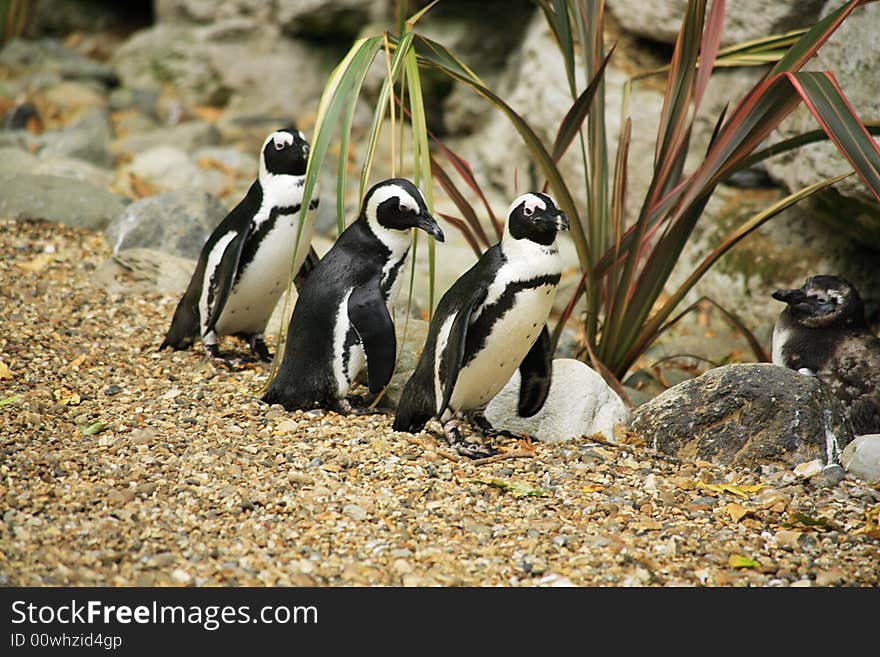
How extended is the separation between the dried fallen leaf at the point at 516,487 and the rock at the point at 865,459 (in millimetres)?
1041

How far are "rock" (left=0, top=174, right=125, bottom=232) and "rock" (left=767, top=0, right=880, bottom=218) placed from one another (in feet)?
11.6

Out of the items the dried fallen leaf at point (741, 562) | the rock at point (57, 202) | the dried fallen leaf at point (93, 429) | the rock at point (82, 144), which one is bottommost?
the dried fallen leaf at point (741, 562)

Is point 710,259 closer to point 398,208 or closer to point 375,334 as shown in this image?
point 398,208

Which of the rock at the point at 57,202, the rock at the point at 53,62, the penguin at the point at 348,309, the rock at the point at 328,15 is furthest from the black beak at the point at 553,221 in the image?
the rock at the point at 53,62

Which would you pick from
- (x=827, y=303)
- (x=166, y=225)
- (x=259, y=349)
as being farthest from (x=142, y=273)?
(x=827, y=303)

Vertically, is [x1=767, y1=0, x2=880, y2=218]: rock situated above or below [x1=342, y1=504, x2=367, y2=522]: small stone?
above

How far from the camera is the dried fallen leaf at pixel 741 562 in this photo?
9.21 feet

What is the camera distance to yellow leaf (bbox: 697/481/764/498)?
3.25 m

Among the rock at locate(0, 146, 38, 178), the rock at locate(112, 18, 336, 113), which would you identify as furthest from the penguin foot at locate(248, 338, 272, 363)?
the rock at locate(112, 18, 336, 113)

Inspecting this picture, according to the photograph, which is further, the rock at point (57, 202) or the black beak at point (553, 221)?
the rock at point (57, 202)

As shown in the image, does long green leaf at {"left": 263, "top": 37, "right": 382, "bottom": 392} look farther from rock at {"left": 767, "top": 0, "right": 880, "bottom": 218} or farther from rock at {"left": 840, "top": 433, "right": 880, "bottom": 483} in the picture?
rock at {"left": 767, "top": 0, "right": 880, "bottom": 218}

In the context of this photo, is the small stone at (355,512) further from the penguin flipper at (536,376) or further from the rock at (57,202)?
the rock at (57,202)

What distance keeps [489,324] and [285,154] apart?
122 cm

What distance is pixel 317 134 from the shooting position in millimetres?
3117
